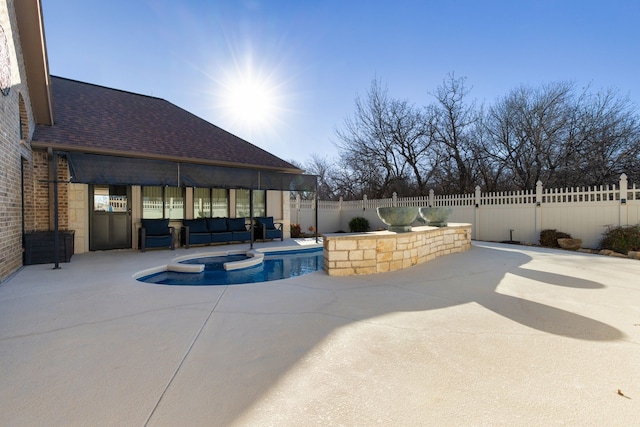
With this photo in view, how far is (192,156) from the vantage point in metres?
8.91

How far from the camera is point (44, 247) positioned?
246 inches

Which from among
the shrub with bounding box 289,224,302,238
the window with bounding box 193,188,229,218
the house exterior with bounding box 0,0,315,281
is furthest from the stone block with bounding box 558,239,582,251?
the window with bounding box 193,188,229,218

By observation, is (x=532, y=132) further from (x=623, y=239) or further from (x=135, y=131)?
(x=135, y=131)

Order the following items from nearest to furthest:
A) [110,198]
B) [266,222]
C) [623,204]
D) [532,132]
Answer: [623,204], [110,198], [266,222], [532,132]

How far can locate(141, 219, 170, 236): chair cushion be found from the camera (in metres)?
8.33

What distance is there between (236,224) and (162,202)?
2.32m

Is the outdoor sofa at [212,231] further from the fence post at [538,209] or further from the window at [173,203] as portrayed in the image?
the fence post at [538,209]

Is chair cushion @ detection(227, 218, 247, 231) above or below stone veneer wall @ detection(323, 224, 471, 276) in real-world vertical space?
above

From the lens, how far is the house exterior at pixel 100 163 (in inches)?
205

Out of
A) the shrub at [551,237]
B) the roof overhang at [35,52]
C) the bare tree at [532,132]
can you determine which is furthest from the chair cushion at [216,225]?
the bare tree at [532,132]

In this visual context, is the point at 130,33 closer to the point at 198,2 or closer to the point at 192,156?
the point at 198,2

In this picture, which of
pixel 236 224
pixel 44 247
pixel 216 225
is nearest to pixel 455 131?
pixel 236 224

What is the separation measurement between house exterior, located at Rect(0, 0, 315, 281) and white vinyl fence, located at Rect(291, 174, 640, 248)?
4199mm

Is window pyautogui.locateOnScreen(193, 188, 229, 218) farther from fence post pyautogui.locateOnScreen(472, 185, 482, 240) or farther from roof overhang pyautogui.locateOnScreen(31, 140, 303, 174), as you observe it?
fence post pyautogui.locateOnScreen(472, 185, 482, 240)
